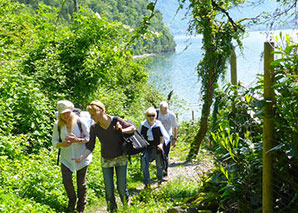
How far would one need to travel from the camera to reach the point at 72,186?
558 centimetres

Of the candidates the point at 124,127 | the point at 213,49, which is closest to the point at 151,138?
the point at 124,127

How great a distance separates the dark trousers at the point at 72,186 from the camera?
18.0 feet

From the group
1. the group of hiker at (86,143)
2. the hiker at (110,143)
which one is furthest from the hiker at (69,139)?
Result: the hiker at (110,143)

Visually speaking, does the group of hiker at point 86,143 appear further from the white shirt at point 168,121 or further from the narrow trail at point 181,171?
the white shirt at point 168,121

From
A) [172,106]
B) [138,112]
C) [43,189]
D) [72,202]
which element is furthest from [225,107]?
[172,106]

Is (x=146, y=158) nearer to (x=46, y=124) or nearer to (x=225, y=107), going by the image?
(x=46, y=124)

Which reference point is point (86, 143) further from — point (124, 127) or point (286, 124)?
point (286, 124)

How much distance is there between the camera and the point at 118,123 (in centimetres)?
542

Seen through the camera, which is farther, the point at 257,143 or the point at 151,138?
the point at 151,138

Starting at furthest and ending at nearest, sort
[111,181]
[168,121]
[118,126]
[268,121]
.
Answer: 1. [168,121]
2. [111,181]
3. [118,126]
4. [268,121]

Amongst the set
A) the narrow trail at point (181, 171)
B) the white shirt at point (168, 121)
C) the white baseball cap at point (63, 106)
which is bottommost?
the narrow trail at point (181, 171)

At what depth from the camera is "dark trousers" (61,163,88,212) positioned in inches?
217

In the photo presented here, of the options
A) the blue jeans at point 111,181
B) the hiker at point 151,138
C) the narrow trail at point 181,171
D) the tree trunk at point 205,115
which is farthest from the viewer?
the tree trunk at point 205,115

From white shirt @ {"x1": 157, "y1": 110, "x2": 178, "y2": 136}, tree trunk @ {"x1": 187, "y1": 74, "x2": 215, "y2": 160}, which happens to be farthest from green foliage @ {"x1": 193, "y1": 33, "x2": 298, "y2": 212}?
tree trunk @ {"x1": 187, "y1": 74, "x2": 215, "y2": 160}
